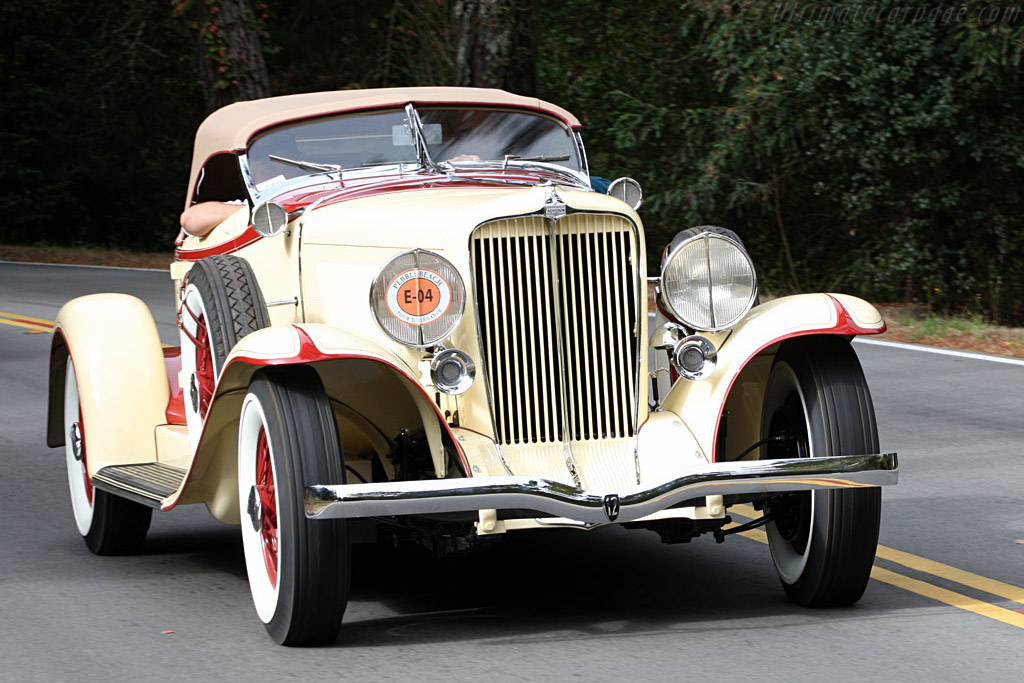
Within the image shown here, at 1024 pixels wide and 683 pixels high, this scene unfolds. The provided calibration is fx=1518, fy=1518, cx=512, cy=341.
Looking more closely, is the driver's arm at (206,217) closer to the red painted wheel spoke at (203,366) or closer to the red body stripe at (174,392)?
the red body stripe at (174,392)

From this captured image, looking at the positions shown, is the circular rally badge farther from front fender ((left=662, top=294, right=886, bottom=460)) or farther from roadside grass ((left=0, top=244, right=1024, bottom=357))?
roadside grass ((left=0, top=244, right=1024, bottom=357))

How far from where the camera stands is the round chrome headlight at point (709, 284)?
17.6 feet

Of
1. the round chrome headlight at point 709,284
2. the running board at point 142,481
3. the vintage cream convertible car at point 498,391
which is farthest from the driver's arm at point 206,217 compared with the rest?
the round chrome headlight at point 709,284

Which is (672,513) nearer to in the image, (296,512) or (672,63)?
(296,512)

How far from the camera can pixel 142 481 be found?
614 cm

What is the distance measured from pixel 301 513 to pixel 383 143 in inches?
87.2

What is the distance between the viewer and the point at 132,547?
6789 millimetres

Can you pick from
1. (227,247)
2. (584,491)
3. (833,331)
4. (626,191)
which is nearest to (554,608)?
(584,491)

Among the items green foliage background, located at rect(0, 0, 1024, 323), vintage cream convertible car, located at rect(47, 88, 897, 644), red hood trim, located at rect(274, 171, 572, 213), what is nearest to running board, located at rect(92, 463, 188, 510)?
vintage cream convertible car, located at rect(47, 88, 897, 644)

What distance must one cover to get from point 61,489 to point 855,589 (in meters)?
4.73

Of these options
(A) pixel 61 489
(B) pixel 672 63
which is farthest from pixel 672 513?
(B) pixel 672 63

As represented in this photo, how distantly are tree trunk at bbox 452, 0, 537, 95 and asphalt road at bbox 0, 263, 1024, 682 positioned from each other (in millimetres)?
9135

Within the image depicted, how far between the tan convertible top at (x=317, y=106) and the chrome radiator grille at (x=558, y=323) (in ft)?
5.55

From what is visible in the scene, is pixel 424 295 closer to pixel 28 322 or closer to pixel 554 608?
pixel 554 608
